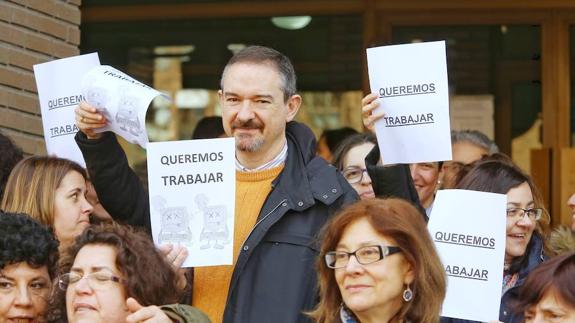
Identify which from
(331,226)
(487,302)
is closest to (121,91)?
(331,226)

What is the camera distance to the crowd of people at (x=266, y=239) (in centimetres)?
545

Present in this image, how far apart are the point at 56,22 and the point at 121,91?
9.20ft

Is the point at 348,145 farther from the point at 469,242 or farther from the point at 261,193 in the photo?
the point at 469,242

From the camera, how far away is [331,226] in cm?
560

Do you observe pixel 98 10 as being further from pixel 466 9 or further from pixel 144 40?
pixel 466 9

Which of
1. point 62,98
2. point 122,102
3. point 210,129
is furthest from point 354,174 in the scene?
point 122,102

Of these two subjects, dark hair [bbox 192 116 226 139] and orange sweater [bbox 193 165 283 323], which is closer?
orange sweater [bbox 193 165 283 323]

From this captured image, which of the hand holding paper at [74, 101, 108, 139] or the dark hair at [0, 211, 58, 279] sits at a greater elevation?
the hand holding paper at [74, 101, 108, 139]

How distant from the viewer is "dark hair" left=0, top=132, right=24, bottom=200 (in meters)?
7.05

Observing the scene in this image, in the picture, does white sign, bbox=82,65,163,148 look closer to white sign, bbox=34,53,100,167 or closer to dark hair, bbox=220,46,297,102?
dark hair, bbox=220,46,297,102

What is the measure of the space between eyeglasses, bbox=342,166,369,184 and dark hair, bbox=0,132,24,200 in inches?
64.8

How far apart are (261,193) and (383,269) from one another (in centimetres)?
113

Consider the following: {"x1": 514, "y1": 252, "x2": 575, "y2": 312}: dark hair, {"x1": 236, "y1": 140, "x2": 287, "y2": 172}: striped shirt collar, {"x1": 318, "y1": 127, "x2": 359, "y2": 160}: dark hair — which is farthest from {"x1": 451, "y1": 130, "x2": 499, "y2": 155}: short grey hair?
{"x1": 514, "y1": 252, "x2": 575, "y2": 312}: dark hair

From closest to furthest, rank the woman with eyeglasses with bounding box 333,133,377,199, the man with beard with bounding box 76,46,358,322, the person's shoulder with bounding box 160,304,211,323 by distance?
the person's shoulder with bounding box 160,304,211,323, the man with beard with bounding box 76,46,358,322, the woman with eyeglasses with bounding box 333,133,377,199
